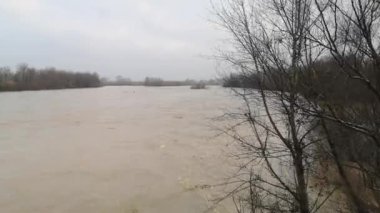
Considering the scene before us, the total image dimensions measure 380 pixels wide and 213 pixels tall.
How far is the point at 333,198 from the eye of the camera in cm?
789

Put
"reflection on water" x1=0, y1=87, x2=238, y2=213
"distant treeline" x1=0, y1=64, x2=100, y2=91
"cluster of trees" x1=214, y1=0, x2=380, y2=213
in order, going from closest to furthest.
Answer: "cluster of trees" x1=214, y1=0, x2=380, y2=213, "reflection on water" x1=0, y1=87, x2=238, y2=213, "distant treeline" x1=0, y1=64, x2=100, y2=91

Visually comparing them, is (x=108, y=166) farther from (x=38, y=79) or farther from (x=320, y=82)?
(x=38, y=79)

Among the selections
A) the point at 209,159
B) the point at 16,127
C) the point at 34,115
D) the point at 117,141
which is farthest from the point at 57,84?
the point at 209,159

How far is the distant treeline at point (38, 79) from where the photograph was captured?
55.0m

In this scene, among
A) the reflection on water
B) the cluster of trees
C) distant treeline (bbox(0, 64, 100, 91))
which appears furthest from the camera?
distant treeline (bbox(0, 64, 100, 91))

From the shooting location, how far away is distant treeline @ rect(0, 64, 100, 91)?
54969 mm

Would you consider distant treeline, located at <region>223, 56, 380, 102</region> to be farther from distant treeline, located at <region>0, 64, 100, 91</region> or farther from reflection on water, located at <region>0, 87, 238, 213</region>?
distant treeline, located at <region>0, 64, 100, 91</region>

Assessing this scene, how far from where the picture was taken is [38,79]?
59.7 meters

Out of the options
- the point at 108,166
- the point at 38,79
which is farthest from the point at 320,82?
the point at 38,79

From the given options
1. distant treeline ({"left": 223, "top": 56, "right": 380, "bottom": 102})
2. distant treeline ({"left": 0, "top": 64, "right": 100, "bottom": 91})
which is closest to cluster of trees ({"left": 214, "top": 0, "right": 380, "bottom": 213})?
distant treeline ({"left": 223, "top": 56, "right": 380, "bottom": 102})

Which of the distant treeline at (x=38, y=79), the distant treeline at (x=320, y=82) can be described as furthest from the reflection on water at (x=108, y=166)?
the distant treeline at (x=38, y=79)

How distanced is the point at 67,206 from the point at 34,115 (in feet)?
58.8

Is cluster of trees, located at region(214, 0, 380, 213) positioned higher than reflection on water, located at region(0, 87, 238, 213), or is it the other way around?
cluster of trees, located at region(214, 0, 380, 213)

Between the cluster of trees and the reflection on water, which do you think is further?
the reflection on water
